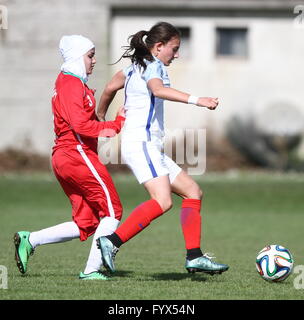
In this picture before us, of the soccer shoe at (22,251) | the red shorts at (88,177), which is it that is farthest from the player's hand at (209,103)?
the soccer shoe at (22,251)

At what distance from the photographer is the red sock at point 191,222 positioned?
764 centimetres

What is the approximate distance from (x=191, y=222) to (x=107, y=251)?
2.92 feet

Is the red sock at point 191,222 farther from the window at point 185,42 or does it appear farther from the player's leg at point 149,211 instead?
the window at point 185,42

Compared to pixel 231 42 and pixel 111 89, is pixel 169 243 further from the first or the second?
pixel 231 42

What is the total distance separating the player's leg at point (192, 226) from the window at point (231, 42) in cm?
2046

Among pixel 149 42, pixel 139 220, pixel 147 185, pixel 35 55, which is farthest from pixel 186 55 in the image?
pixel 139 220

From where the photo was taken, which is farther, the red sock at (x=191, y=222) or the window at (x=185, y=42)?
the window at (x=185, y=42)

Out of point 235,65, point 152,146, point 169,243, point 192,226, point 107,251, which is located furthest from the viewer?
point 235,65

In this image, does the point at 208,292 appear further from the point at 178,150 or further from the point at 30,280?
the point at 178,150

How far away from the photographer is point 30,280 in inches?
294

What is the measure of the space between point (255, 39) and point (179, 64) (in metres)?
2.52

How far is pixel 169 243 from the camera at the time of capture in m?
12.7

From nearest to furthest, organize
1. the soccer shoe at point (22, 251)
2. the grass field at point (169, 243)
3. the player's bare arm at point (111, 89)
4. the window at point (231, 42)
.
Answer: the grass field at point (169, 243)
the soccer shoe at point (22, 251)
the player's bare arm at point (111, 89)
the window at point (231, 42)
